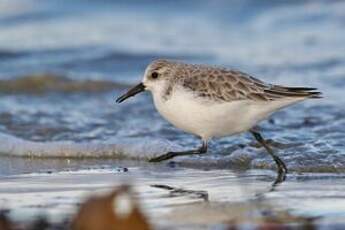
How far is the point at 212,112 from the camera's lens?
6574mm

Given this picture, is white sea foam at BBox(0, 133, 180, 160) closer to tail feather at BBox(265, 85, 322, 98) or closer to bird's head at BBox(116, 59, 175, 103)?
bird's head at BBox(116, 59, 175, 103)

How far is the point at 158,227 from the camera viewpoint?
516 centimetres

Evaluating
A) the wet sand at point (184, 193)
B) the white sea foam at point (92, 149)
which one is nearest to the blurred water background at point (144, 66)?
the white sea foam at point (92, 149)

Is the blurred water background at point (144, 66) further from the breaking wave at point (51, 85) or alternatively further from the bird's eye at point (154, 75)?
the bird's eye at point (154, 75)

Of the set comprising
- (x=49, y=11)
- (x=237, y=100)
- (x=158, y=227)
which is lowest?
(x=158, y=227)

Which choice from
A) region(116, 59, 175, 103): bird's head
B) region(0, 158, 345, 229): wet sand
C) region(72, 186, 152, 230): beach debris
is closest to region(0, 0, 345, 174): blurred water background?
region(0, 158, 345, 229): wet sand

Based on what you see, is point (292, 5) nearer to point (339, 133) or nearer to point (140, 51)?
point (140, 51)

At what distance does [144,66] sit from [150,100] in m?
2.08

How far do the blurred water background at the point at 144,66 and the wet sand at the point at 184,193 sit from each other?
35 cm

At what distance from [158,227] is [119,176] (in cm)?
177

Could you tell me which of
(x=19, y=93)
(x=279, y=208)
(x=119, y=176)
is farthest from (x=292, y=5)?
(x=279, y=208)

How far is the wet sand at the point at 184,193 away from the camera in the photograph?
546 centimetres

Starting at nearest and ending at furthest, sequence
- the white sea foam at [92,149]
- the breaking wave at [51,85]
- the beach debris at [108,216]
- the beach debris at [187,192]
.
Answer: the beach debris at [108,216] < the beach debris at [187,192] < the white sea foam at [92,149] < the breaking wave at [51,85]

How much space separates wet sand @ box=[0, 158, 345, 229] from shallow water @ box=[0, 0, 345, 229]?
0.01 metres
